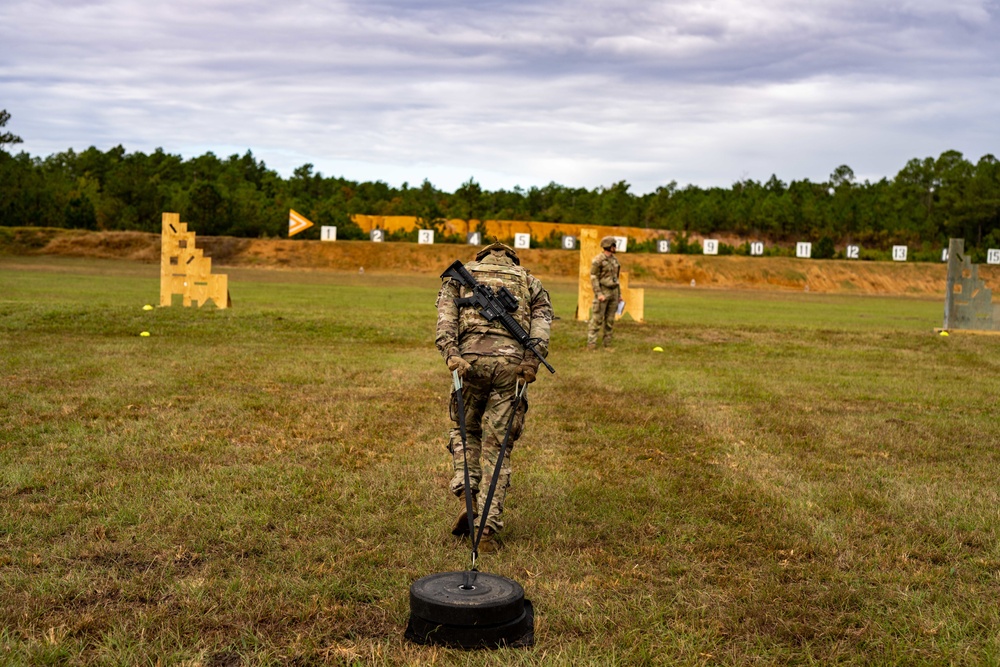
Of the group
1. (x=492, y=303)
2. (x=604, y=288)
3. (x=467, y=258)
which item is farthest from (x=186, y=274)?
(x=467, y=258)

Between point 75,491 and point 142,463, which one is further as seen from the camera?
point 142,463

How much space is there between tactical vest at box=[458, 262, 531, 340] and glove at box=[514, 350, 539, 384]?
199 millimetres

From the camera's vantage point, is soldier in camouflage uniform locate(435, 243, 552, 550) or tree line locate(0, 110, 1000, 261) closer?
soldier in camouflage uniform locate(435, 243, 552, 550)

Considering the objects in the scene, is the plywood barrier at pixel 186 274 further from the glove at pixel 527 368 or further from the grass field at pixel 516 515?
the glove at pixel 527 368

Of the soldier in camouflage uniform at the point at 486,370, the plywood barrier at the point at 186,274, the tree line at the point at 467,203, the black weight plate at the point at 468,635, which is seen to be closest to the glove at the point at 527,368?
the soldier in camouflage uniform at the point at 486,370

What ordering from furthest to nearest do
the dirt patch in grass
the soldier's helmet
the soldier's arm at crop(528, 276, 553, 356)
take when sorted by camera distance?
the dirt patch in grass → the soldier's helmet → the soldier's arm at crop(528, 276, 553, 356)

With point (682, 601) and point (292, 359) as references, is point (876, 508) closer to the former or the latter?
point (682, 601)

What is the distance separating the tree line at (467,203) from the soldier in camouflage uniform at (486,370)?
258 feet

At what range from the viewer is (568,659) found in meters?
4.83

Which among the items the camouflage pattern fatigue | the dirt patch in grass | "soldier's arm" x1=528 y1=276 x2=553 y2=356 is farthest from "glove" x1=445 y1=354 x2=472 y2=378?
the dirt patch in grass

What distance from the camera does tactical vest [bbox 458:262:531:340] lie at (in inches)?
283

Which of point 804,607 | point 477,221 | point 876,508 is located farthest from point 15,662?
point 477,221

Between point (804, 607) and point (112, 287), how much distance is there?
128 ft

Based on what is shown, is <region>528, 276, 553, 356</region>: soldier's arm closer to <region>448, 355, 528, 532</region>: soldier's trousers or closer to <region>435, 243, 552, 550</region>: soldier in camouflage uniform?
<region>435, 243, 552, 550</region>: soldier in camouflage uniform
